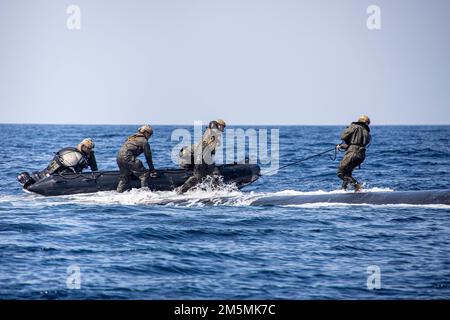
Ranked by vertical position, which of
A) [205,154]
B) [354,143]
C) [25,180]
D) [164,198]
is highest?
[354,143]

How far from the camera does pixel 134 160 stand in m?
25.3

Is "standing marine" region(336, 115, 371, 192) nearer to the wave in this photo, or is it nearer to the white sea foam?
the wave

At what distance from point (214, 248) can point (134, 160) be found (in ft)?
28.4

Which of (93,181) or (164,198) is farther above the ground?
(93,181)

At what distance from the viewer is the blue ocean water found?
1402 cm

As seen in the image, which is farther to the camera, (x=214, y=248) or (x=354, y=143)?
(x=354, y=143)

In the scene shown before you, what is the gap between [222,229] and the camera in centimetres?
1928

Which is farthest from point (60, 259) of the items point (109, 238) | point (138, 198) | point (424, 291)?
point (138, 198)

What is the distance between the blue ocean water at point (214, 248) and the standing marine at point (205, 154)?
1.55 ft

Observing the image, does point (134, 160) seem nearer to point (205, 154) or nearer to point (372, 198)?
point (205, 154)

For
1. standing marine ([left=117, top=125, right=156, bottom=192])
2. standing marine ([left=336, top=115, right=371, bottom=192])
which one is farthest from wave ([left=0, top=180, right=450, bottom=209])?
standing marine ([left=336, top=115, right=371, bottom=192])

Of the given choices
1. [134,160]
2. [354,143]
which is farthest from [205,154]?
[354,143]

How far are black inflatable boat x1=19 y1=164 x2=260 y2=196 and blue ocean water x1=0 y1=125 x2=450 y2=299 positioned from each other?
0.36 meters

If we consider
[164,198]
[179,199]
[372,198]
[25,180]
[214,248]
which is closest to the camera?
[214,248]
